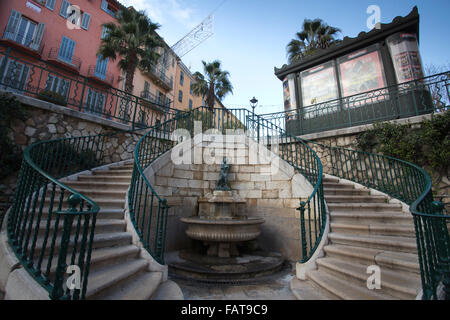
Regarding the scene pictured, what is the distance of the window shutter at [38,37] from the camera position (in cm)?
1305

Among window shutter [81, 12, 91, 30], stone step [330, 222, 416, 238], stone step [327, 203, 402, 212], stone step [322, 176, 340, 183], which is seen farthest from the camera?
window shutter [81, 12, 91, 30]

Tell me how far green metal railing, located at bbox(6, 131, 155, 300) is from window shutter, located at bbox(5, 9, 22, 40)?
1255cm

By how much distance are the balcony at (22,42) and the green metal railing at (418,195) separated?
17.5 m

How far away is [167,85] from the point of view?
71.4 feet

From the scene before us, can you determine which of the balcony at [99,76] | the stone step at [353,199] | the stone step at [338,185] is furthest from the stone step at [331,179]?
the balcony at [99,76]

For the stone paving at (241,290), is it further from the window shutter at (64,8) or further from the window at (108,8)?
the window at (108,8)

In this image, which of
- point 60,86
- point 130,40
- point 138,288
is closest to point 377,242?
point 138,288

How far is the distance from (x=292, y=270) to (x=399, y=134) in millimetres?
5289

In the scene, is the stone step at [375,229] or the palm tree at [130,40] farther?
the palm tree at [130,40]

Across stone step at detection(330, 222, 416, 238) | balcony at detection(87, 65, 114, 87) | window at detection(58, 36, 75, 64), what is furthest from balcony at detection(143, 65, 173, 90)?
stone step at detection(330, 222, 416, 238)

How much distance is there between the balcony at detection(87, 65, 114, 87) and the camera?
15796 mm

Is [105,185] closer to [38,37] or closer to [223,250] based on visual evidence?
[223,250]

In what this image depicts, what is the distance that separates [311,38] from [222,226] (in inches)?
599

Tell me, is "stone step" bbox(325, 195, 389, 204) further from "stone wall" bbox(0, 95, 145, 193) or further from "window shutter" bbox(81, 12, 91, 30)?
"window shutter" bbox(81, 12, 91, 30)
